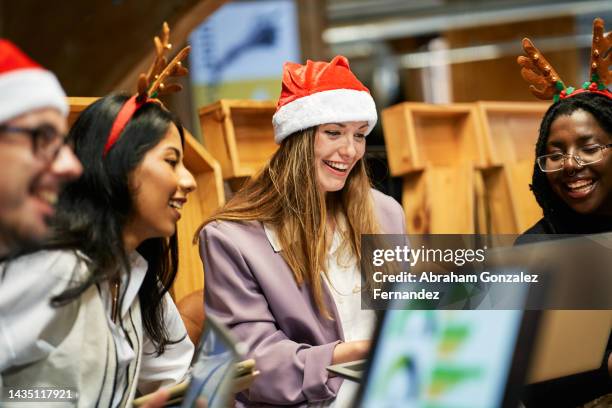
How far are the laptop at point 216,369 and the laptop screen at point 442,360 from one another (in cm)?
23

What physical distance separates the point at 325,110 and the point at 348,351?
2.02ft

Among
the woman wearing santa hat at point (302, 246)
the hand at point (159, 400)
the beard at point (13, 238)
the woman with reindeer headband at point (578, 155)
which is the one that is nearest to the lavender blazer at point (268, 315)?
the woman wearing santa hat at point (302, 246)

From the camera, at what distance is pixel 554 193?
96.4 inches

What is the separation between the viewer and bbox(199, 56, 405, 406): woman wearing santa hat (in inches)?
82.4

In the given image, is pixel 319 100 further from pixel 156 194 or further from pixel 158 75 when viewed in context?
pixel 156 194

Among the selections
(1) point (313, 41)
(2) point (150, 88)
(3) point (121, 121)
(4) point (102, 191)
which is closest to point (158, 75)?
(2) point (150, 88)

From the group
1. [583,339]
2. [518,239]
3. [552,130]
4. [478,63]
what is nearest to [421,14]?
[478,63]

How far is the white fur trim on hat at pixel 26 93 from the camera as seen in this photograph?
1.35 m

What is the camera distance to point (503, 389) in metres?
1.30

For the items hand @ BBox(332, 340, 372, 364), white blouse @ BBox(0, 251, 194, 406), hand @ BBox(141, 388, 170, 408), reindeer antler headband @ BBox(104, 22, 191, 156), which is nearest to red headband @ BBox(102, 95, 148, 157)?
reindeer antler headband @ BBox(104, 22, 191, 156)

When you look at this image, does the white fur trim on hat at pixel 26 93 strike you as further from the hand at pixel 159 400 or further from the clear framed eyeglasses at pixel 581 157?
the clear framed eyeglasses at pixel 581 157

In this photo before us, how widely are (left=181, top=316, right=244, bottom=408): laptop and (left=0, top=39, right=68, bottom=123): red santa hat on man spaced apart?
1.48 feet

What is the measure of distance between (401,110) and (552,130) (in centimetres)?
83

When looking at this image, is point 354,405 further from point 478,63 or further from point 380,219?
point 478,63
